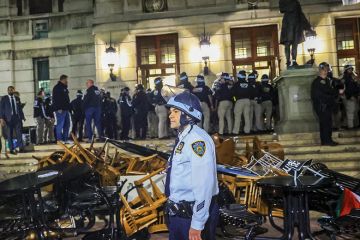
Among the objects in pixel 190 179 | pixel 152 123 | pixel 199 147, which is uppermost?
pixel 152 123

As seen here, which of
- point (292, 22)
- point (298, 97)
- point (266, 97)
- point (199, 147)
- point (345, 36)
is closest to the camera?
point (199, 147)

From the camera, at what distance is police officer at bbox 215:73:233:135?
1416 cm

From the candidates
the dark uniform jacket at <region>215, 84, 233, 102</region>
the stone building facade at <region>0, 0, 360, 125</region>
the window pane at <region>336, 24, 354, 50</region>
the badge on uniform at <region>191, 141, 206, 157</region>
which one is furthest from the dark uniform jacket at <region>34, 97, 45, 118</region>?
the badge on uniform at <region>191, 141, 206, 157</region>

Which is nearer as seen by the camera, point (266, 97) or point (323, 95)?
point (323, 95)

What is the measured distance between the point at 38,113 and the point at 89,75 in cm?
549

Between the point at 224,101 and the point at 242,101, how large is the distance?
56cm

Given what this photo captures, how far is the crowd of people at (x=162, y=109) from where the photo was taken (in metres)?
13.7

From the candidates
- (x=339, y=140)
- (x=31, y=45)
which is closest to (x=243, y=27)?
(x=339, y=140)

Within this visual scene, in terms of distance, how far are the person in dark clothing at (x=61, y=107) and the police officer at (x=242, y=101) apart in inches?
204

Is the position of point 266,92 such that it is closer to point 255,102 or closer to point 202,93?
point 255,102

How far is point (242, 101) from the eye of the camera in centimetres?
1398

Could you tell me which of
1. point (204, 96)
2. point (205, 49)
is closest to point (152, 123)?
point (204, 96)

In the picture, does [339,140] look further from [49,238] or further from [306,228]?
[49,238]

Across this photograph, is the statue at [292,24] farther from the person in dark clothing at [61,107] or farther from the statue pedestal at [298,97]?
the person in dark clothing at [61,107]
